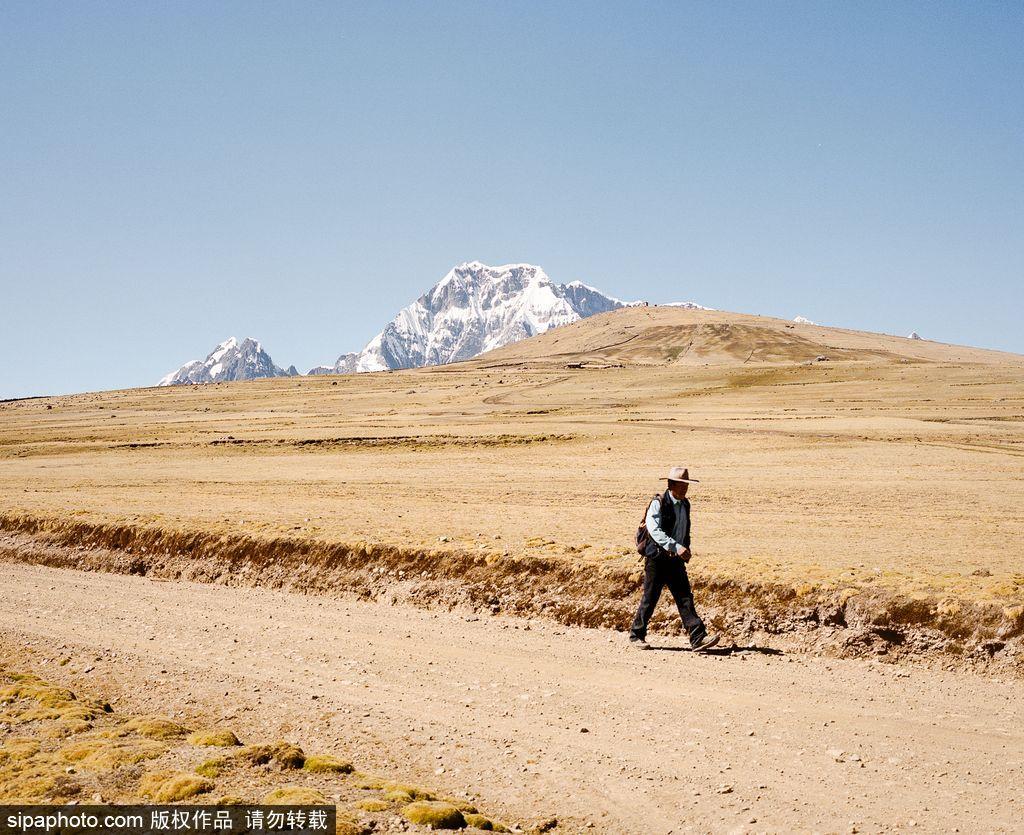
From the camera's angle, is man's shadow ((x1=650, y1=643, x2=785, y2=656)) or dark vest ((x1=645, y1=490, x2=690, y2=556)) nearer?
man's shadow ((x1=650, y1=643, x2=785, y2=656))

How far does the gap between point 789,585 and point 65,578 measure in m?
16.7

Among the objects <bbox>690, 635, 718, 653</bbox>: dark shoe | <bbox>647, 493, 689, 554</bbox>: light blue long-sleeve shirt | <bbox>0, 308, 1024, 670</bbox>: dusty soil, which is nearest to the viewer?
<bbox>690, 635, 718, 653</bbox>: dark shoe

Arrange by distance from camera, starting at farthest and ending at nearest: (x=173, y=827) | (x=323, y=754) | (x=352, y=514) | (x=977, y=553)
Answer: (x=352, y=514), (x=977, y=553), (x=323, y=754), (x=173, y=827)

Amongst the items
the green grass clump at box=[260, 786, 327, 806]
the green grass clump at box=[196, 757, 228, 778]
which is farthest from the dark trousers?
the green grass clump at box=[196, 757, 228, 778]

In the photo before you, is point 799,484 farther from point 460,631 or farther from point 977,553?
point 460,631

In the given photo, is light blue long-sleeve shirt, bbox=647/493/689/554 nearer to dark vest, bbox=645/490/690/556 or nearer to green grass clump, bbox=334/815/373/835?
dark vest, bbox=645/490/690/556

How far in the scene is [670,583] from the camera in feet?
39.6

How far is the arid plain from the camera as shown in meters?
12.5

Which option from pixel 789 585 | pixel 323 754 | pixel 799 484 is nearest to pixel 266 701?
pixel 323 754

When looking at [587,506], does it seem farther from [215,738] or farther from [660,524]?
[215,738]

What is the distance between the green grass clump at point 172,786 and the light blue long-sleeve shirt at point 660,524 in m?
7.13

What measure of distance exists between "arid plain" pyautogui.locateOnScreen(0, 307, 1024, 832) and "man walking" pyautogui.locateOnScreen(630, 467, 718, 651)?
69 cm

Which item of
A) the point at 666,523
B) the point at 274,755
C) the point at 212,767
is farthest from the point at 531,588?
the point at 212,767

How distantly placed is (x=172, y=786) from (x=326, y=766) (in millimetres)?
1504
